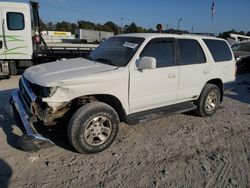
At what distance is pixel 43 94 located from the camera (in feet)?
11.8

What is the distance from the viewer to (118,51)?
182 inches

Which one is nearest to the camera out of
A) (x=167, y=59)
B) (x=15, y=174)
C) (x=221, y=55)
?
(x=15, y=174)

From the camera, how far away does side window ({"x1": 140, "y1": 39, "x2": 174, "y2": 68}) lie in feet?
14.8

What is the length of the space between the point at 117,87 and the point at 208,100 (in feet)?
8.78

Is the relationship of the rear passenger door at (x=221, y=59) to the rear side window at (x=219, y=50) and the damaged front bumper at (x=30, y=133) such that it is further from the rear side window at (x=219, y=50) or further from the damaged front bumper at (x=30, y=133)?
the damaged front bumper at (x=30, y=133)

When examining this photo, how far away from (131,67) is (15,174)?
90.6 inches

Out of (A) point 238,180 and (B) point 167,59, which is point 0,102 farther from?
(A) point 238,180

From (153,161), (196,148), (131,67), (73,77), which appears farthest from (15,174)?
(196,148)

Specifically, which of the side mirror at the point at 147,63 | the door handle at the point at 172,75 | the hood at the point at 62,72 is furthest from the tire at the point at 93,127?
the door handle at the point at 172,75

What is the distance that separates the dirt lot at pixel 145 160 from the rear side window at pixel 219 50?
1.54 m

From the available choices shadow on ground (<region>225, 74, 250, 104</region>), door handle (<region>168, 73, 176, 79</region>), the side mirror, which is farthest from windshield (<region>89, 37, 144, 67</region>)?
shadow on ground (<region>225, 74, 250, 104</region>)

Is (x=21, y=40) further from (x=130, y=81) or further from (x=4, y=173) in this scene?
(x=4, y=173)

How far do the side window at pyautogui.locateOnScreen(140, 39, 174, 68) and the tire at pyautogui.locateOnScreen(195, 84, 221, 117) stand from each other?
1.29 meters

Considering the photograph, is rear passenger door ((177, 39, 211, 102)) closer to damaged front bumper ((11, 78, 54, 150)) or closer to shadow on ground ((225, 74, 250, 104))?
damaged front bumper ((11, 78, 54, 150))
